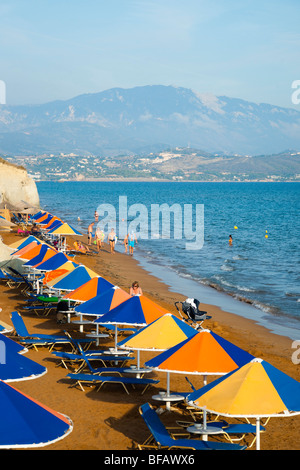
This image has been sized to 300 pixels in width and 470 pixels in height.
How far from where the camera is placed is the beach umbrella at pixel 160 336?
1148 centimetres

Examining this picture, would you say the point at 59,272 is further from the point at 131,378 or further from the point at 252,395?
the point at 252,395

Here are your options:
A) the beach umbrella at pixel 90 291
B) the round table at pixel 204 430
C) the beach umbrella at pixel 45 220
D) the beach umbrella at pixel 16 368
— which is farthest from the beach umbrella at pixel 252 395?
the beach umbrella at pixel 45 220

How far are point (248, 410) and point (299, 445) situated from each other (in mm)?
3029

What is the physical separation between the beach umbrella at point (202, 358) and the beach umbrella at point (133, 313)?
2617 millimetres

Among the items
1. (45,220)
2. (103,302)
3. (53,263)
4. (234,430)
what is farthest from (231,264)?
(234,430)

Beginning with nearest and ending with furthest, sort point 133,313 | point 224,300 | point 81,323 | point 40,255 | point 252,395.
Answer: point 252,395
point 133,313
point 81,323
point 40,255
point 224,300

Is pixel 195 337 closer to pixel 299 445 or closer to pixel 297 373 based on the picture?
pixel 299 445

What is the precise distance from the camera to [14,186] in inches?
2366

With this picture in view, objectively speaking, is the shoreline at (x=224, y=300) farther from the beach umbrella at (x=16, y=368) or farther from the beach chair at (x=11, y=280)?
the beach umbrella at (x=16, y=368)

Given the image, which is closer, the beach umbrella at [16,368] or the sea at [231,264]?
the beach umbrella at [16,368]

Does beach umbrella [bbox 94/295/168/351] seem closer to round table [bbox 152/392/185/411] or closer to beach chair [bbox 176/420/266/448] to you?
round table [bbox 152/392/185/411]

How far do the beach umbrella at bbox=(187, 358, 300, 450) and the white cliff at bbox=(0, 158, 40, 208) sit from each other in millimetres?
49820

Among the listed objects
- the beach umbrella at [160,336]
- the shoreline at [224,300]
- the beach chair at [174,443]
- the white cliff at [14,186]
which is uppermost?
the white cliff at [14,186]

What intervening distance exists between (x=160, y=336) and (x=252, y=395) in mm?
3902
